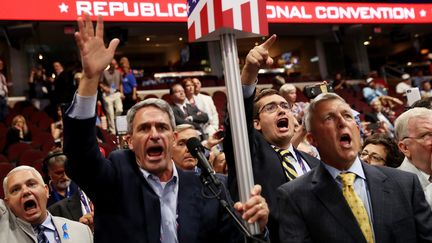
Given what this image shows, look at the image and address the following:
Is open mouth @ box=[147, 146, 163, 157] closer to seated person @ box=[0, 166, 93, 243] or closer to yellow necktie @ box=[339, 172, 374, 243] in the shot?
yellow necktie @ box=[339, 172, 374, 243]

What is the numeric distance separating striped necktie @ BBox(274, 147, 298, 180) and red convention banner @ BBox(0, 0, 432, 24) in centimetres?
629

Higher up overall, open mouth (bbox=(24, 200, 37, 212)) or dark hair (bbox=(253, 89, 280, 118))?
dark hair (bbox=(253, 89, 280, 118))

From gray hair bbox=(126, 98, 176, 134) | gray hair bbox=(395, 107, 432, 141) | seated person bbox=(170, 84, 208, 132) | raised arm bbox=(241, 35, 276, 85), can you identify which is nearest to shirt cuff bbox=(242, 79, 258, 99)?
raised arm bbox=(241, 35, 276, 85)

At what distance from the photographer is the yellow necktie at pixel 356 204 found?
2.06m

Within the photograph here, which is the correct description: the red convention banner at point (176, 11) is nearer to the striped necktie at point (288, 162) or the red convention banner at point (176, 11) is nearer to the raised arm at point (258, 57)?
the striped necktie at point (288, 162)

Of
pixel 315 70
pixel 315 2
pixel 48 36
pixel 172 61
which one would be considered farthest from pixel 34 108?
pixel 315 70

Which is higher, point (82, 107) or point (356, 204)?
point (82, 107)

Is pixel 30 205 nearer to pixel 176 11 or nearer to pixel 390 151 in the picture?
pixel 390 151

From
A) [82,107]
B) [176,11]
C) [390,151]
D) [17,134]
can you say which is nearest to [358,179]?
[82,107]

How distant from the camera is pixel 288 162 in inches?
108

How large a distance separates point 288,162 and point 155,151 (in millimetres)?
864

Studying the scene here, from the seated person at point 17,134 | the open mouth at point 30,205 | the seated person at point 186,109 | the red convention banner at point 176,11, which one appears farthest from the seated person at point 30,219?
the red convention banner at point 176,11

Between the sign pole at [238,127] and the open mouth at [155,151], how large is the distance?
468 millimetres

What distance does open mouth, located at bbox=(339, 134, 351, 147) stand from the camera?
2158 mm
